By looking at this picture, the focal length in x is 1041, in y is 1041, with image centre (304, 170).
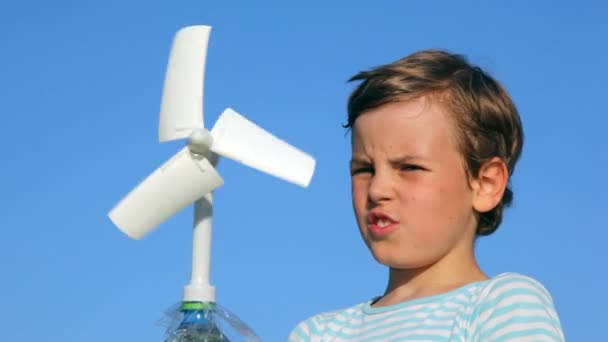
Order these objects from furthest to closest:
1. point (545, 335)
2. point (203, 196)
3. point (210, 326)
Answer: point (203, 196)
point (210, 326)
point (545, 335)


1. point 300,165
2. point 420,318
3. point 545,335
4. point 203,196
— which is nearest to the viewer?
point 545,335

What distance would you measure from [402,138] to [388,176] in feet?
0.57

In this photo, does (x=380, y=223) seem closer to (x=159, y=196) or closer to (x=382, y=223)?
(x=382, y=223)

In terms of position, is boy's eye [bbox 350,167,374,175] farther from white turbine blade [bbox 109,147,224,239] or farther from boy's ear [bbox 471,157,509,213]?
white turbine blade [bbox 109,147,224,239]

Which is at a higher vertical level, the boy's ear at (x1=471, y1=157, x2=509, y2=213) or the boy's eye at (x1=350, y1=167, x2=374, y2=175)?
the boy's eye at (x1=350, y1=167, x2=374, y2=175)

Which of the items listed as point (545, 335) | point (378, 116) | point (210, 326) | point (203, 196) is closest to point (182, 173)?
point (203, 196)

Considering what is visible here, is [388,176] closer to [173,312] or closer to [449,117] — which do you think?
[449,117]

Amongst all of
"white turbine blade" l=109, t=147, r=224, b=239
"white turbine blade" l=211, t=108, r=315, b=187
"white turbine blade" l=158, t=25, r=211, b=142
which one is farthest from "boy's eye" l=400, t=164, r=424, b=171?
"white turbine blade" l=158, t=25, r=211, b=142

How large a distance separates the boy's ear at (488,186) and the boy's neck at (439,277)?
0.78 ft

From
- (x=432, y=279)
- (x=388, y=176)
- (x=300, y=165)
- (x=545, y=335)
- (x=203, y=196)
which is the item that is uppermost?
(x=300, y=165)

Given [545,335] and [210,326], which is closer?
[545,335]

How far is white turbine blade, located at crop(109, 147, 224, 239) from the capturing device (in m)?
6.17

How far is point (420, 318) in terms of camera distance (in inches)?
172

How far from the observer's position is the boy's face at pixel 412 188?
444 cm
